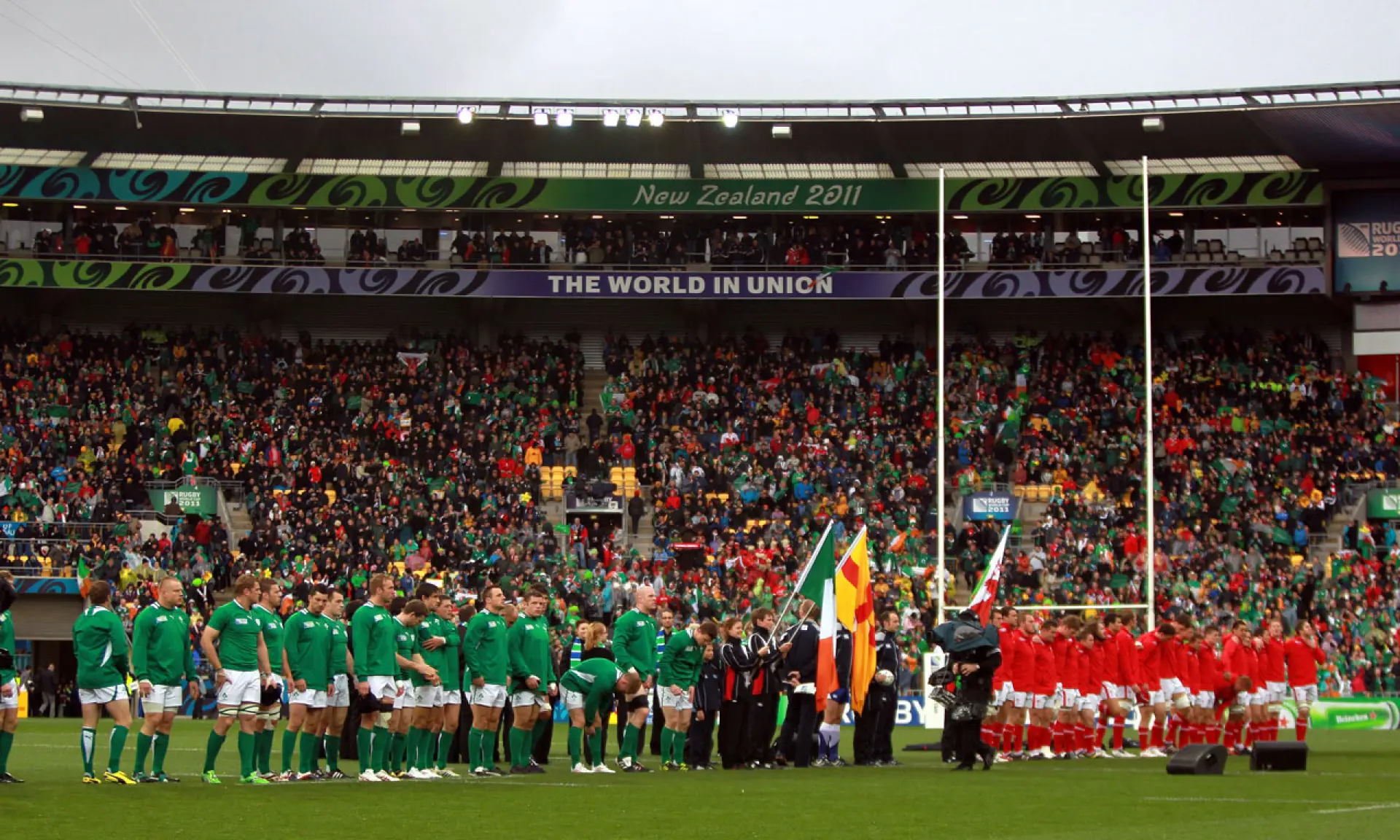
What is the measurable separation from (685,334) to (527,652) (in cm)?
2957

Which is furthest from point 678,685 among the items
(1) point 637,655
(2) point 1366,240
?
(2) point 1366,240

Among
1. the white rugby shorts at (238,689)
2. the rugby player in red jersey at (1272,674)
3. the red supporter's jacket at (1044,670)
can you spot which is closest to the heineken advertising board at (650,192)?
the rugby player in red jersey at (1272,674)

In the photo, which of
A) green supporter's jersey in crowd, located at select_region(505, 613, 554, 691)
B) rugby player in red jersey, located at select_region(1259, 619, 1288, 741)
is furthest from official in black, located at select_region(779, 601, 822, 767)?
rugby player in red jersey, located at select_region(1259, 619, 1288, 741)

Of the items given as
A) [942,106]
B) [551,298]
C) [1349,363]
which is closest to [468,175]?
[551,298]

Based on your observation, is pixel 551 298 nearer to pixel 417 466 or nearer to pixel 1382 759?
pixel 417 466

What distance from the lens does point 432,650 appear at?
1689 cm

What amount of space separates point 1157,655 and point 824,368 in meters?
22.9

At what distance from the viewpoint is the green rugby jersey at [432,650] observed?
1678cm

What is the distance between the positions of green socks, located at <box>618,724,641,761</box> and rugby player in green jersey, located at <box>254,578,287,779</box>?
13.1 ft

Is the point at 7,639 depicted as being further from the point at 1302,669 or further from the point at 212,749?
the point at 1302,669

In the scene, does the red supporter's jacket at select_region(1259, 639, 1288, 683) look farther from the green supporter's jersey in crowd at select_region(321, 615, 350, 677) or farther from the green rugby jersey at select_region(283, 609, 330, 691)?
the green rugby jersey at select_region(283, 609, 330, 691)

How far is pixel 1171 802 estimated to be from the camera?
47.2ft

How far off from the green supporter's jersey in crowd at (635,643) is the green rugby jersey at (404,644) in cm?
257

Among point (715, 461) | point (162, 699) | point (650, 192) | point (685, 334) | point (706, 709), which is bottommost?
point (706, 709)
